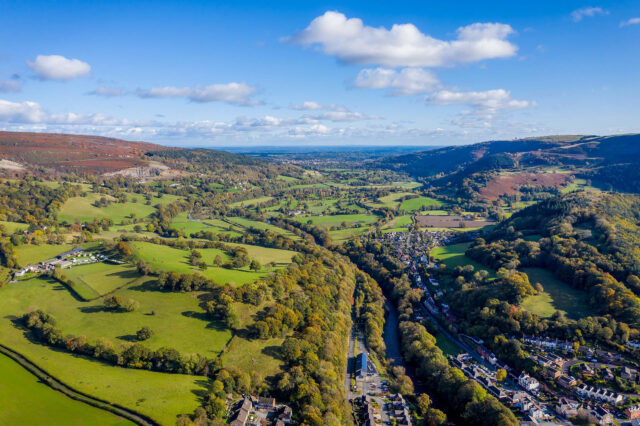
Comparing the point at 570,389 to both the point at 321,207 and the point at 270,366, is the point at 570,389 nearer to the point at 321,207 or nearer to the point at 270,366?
the point at 270,366

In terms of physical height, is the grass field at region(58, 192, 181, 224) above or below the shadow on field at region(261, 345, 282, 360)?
above

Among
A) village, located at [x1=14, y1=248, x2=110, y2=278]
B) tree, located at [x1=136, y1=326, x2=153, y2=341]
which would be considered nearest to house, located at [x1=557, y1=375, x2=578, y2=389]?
tree, located at [x1=136, y1=326, x2=153, y2=341]

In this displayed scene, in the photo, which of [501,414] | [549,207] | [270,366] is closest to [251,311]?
[270,366]

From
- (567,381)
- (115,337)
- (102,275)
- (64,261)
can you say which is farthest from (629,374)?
(64,261)

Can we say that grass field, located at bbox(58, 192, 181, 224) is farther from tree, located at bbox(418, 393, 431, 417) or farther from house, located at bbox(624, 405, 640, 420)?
house, located at bbox(624, 405, 640, 420)

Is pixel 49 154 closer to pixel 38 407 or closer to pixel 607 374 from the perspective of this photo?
pixel 38 407

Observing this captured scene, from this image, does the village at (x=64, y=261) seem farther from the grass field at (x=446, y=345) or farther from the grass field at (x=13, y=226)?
the grass field at (x=446, y=345)

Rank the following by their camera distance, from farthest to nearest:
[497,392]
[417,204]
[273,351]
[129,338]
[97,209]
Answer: [417,204], [97,209], [273,351], [129,338], [497,392]
